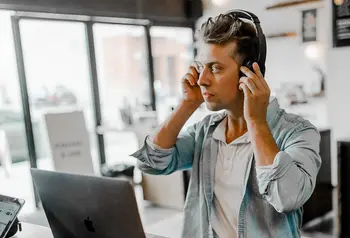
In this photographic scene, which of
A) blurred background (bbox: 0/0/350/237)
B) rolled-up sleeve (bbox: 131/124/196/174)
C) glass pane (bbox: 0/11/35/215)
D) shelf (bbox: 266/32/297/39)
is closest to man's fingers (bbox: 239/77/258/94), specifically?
→ rolled-up sleeve (bbox: 131/124/196/174)

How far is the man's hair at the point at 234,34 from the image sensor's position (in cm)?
102

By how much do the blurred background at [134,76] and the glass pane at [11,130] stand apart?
0.01m

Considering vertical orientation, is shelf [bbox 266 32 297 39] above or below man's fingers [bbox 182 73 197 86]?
above

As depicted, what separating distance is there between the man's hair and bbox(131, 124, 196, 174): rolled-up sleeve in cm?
31

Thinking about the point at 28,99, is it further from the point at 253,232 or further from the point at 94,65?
the point at 253,232

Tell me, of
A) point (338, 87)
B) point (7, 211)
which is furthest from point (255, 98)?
point (338, 87)

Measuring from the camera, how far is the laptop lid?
0.93m

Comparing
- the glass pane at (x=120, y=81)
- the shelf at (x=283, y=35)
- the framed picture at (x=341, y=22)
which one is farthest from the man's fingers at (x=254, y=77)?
the shelf at (x=283, y=35)

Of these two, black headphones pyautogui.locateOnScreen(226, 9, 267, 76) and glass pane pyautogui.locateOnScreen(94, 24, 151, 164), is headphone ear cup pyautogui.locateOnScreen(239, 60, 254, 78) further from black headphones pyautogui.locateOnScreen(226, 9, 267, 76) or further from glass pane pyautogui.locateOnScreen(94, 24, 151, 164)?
glass pane pyautogui.locateOnScreen(94, 24, 151, 164)

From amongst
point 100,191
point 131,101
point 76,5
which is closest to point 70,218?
point 100,191

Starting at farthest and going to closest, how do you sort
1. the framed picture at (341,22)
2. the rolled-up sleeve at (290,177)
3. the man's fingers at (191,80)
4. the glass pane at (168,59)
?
1. the glass pane at (168,59)
2. the framed picture at (341,22)
3. the man's fingers at (191,80)
4. the rolled-up sleeve at (290,177)

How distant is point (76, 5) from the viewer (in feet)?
16.1

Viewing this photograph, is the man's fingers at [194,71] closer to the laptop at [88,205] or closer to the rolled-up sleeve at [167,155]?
the rolled-up sleeve at [167,155]

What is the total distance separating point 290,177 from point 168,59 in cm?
572
